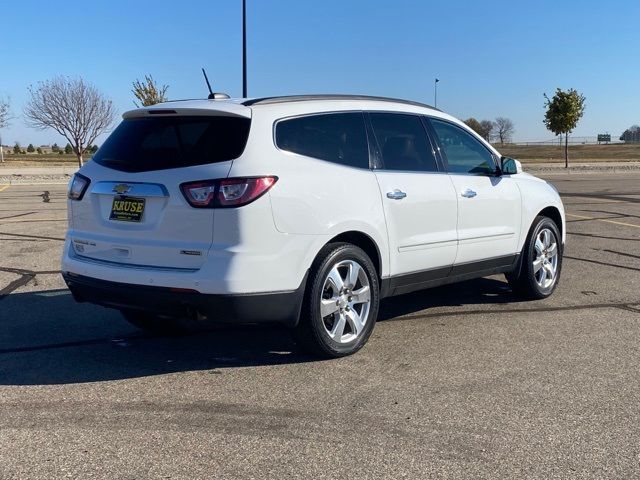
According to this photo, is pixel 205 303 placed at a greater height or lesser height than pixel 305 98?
lesser

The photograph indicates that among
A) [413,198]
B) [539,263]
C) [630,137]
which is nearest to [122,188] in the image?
[413,198]

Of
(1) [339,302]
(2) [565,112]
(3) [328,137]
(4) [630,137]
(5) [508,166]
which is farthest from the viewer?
(4) [630,137]

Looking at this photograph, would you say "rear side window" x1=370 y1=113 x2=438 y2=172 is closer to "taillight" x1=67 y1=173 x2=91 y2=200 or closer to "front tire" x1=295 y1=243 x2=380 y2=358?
"front tire" x1=295 y1=243 x2=380 y2=358

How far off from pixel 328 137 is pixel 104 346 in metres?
2.31

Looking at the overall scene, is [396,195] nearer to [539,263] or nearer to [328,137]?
[328,137]

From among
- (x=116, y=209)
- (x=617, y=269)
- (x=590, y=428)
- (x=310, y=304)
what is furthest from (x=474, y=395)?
(x=617, y=269)

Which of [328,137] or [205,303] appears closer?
[205,303]

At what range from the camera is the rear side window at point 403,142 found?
5180 millimetres

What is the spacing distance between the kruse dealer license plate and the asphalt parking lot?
1.04m

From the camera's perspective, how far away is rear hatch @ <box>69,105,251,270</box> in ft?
13.5

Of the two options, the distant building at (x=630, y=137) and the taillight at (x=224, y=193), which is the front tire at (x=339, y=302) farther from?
the distant building at (x=630, y=137)

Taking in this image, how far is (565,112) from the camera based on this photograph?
4156 centimetres

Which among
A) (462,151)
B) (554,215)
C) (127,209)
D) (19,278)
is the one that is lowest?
(19,278)

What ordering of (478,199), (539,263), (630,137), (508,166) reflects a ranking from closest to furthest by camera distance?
(478,199) → (508,166) → (539,263) → (630,137)
